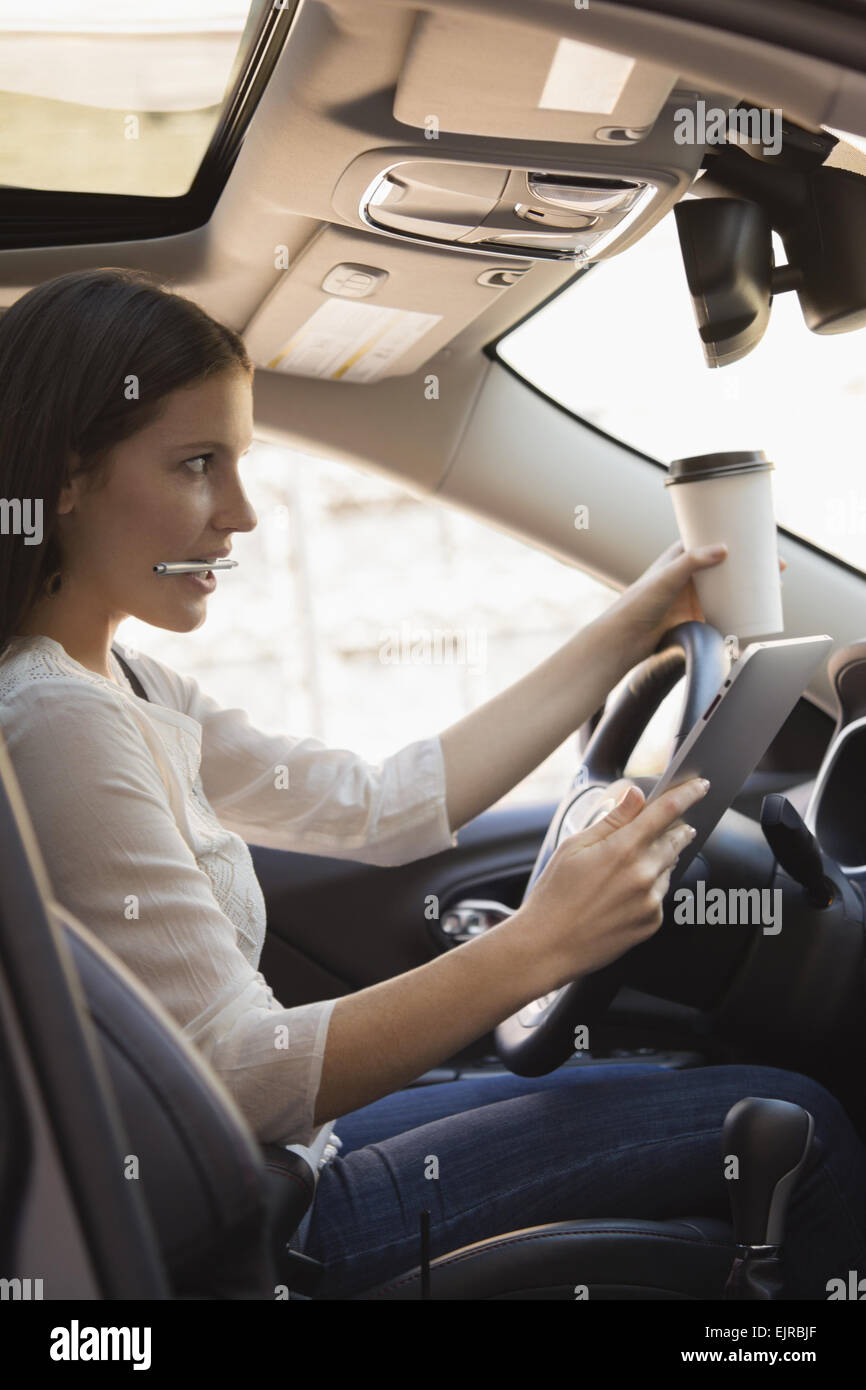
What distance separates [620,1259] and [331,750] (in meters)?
0.62

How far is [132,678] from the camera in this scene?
121 centimetres

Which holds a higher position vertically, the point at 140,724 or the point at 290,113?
the point at 290,113

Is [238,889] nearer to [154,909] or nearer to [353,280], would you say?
[154,909]

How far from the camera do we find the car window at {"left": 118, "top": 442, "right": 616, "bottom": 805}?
5.18 meters

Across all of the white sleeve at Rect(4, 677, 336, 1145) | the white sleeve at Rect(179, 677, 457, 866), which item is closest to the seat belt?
the white sleeve at Rect(179, 677, 457, 866)

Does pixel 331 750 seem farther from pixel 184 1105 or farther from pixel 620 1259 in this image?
pixel 184 1105

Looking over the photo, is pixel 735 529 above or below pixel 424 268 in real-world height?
below

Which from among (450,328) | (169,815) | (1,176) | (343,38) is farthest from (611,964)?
(1,176)

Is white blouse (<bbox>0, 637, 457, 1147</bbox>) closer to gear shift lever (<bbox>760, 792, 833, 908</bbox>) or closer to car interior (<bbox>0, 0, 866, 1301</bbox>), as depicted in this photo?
car interior (<bbox>0, 0, 866, 1301</bbox>)

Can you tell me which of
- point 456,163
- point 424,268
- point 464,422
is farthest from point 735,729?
point 464,422

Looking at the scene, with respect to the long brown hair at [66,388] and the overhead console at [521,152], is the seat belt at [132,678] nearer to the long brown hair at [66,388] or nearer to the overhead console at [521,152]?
the long brown hair at [66,388]

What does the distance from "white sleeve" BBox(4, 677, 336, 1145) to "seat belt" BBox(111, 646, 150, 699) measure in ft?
1.05

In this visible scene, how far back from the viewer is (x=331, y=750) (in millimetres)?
1412

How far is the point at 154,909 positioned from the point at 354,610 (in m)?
4.64
